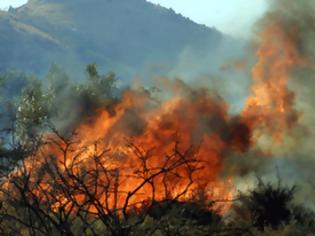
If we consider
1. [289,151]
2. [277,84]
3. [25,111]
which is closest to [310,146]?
[289,151]

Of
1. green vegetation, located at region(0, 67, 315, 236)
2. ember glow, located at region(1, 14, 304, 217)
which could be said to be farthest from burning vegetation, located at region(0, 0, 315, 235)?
green vegetation, located at region(0, 67, 315, 236)

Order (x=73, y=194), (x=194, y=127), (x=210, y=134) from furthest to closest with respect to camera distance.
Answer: (x=210, y=134) < (x=194, y=127) < (x=73, y=194)

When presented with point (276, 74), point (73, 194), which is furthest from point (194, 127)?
point (73, 194)

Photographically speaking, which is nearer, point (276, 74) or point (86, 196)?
point (86, 196)

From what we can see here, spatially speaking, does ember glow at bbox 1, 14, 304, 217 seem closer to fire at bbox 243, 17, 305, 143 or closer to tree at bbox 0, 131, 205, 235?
fire at bbox 243, 17, 305, 143

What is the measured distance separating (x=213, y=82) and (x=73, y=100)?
1833 cm

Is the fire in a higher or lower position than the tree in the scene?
higher

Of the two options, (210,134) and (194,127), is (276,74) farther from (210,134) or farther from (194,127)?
(194,127)

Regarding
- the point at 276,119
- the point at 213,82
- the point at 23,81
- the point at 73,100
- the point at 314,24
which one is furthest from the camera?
the point at 23,81

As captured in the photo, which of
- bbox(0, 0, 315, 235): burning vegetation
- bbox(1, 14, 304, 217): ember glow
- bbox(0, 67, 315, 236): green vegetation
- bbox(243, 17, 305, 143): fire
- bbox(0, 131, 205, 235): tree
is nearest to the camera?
bbox(0, 131, 205, 235): tree

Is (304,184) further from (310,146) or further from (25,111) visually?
(25,111)

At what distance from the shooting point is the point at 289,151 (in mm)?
40719

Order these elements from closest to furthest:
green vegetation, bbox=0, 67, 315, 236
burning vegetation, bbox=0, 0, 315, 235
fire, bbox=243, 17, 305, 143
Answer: green vegetation, bbox=0, 67, 315, 236 → burning vegetation, bbox=0, 0, 315, 235 → fire, bbox=243, 17, 305, 143

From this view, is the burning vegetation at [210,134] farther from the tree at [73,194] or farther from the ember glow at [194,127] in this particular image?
the tree at [73,194]
